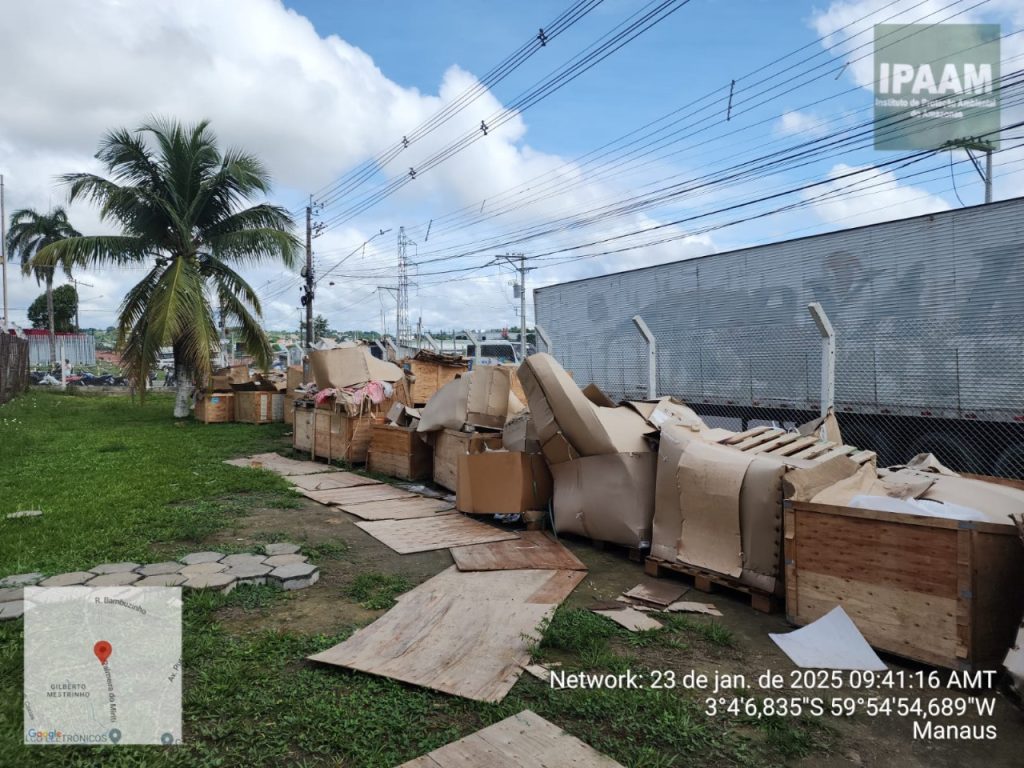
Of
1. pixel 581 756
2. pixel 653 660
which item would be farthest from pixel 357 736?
pixel 653 660

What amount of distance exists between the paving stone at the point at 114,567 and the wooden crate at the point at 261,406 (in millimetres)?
10872

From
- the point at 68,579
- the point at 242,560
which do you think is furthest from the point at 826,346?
the point at 68,579

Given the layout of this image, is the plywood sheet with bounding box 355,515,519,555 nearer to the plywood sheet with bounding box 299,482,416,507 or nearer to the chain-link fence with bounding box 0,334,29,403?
the plywood sheet with bounding box 299,482,416,507

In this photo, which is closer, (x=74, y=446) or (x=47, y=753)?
(x=47, y=753)

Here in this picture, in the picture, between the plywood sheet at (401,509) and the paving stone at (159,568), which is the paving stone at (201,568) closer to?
the paving stone at (159,568)

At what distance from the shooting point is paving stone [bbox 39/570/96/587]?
153 inches

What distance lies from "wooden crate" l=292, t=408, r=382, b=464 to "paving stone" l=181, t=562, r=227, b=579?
4.55 meters

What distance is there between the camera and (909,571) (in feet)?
10.3

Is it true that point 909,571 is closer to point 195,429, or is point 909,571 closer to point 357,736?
point 357,736

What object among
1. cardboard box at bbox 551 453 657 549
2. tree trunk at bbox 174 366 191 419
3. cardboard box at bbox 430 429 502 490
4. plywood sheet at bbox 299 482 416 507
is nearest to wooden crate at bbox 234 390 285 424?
tree trunk at bbox 174 366 191 419

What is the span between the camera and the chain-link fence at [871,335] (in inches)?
247

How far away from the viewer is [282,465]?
9.54 m

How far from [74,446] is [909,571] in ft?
39.9

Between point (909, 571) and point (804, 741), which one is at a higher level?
point (909, 571)
